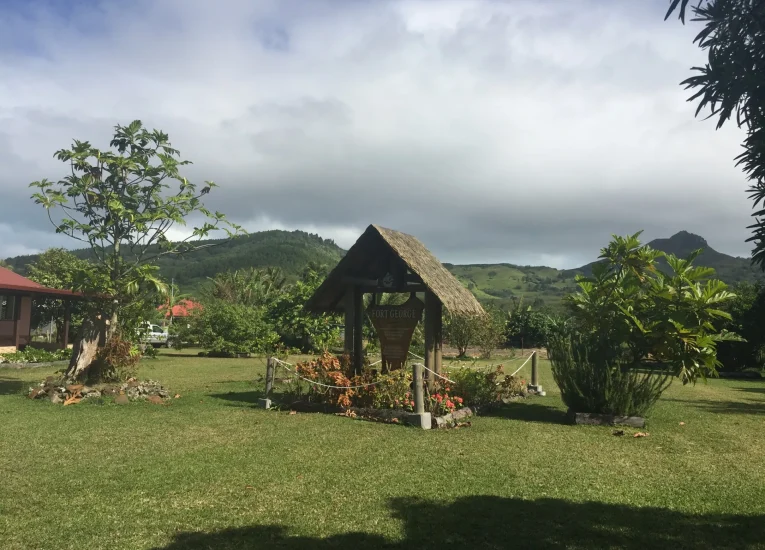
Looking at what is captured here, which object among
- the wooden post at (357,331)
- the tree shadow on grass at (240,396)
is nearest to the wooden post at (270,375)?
the tree shadow on grass at (240,396)

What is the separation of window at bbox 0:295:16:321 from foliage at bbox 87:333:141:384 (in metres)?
19.2

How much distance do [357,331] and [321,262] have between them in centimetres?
9664

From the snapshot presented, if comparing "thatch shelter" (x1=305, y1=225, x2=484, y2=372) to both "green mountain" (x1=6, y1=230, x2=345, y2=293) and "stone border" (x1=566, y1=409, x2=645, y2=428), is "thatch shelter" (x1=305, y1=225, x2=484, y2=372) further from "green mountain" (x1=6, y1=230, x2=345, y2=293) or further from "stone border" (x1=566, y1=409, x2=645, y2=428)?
"green mountain" (x1=6, y1=230, x2=345, y2=293)

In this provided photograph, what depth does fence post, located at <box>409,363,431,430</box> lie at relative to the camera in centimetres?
1052

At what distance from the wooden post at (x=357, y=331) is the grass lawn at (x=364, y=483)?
81.0 inches

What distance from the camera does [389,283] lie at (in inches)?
519

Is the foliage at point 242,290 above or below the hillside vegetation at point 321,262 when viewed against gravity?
below

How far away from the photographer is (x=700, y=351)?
11109 mm

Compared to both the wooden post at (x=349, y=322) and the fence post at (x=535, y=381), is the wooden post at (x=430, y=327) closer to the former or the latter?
the wooden post at (x=349, y=322)

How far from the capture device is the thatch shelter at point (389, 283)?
12.3 metres

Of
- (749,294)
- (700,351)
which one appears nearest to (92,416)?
(700,351)

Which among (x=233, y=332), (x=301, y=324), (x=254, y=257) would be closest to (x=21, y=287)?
(x=233, y=332)

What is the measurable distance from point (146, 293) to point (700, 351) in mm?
12923

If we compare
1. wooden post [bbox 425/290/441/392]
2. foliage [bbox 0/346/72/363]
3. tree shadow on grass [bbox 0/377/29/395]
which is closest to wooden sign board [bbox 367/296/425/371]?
wooden post [bbox 425/290/441/392]
